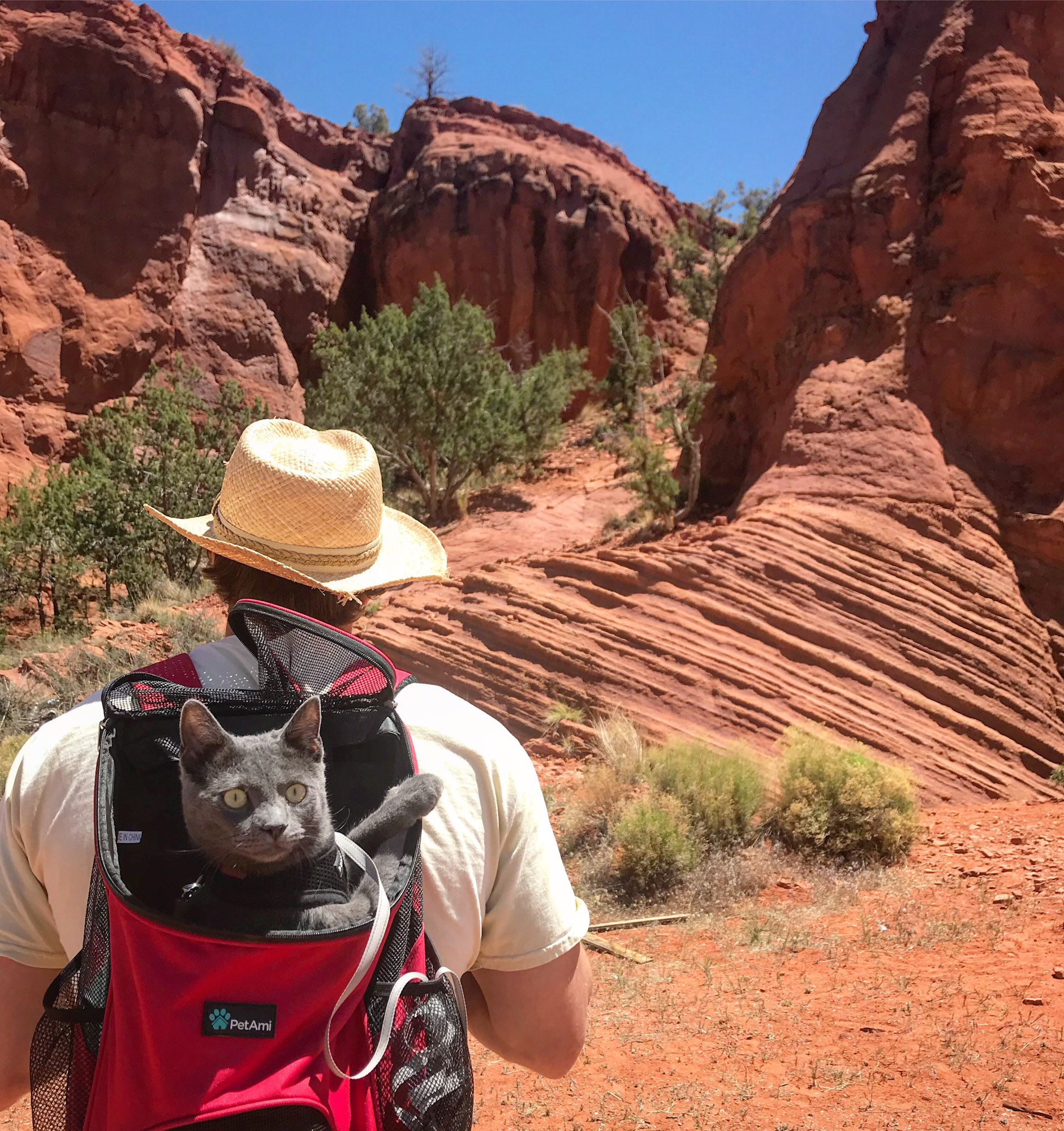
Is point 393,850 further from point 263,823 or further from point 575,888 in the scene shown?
point 575,888

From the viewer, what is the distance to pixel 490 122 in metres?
29.8

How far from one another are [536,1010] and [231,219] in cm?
2605

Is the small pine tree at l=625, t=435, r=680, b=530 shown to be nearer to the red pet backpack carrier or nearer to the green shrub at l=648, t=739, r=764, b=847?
the green shrub at l=648, t=739, r=764, b=847

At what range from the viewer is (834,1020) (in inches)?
161

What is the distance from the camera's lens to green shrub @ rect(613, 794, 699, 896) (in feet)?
20.1

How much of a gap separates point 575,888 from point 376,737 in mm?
5255

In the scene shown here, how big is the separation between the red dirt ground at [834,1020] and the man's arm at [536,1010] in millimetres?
2309

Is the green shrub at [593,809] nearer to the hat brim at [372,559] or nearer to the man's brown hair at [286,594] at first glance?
the hat brim at [372,559]

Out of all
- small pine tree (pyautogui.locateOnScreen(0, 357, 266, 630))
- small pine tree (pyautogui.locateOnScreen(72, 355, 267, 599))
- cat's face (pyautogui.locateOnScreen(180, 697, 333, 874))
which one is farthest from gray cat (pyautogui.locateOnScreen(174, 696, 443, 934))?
small pine tree (pyautogui.locateOnScreen(0, 357, 266, 630))

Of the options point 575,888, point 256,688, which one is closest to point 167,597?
point 575,888

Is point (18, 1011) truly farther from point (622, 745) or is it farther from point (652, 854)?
point (622, 745)

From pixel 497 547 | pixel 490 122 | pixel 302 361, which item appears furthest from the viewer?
pixel 490 122

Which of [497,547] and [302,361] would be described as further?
[302,361]

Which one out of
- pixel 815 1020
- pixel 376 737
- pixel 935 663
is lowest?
pixel 815 1020
